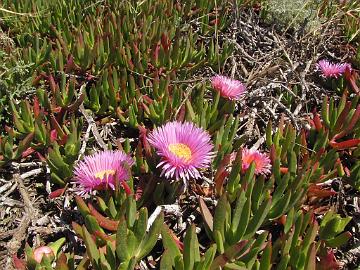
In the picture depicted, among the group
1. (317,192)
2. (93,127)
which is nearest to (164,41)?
(93,127)

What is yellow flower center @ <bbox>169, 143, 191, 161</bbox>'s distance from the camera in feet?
3.90

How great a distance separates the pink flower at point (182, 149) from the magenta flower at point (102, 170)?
0.32 ft

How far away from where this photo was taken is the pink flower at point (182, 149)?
44.0 inches

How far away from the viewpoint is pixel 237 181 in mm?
1225

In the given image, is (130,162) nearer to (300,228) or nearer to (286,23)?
(300,228)

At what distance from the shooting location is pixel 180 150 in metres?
1.20

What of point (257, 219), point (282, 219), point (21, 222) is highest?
point (257, 219)

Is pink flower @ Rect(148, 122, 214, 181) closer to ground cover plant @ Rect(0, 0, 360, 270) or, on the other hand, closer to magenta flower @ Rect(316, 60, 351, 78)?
ground cover plant @ Rect(0, 0, 360, 270)

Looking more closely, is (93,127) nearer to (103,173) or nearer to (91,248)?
(103,173)

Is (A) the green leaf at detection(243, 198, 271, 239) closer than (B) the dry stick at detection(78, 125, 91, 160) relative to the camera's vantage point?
Yes

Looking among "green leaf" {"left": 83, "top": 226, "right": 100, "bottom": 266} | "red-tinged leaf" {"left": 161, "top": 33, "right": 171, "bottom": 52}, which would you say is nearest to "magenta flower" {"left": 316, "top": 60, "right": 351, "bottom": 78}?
"red-tinged leaf" {"left": 161, "top": 33, "right": 171, "bottom": 52}

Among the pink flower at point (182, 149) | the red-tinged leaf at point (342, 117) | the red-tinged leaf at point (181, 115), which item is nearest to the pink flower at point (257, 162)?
the pink flower at point (182, 149)

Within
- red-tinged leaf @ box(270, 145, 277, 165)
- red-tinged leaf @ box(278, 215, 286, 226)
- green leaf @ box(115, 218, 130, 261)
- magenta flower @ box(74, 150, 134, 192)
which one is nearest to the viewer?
green leaf @ box(115, 218, 130, 261)

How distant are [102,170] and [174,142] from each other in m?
0.21
